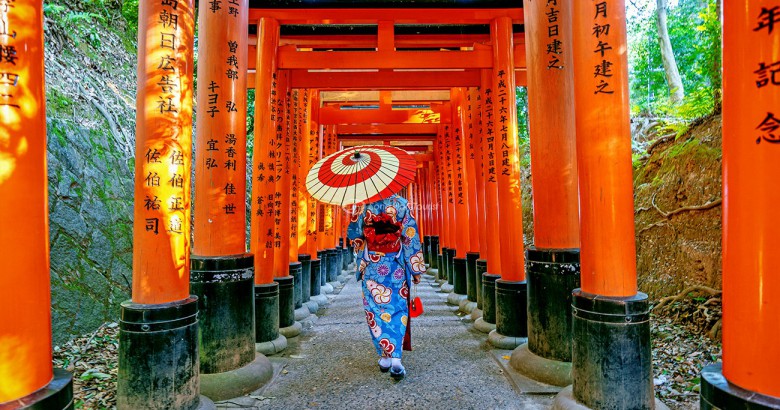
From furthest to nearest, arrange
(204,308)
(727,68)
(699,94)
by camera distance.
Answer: (699,94)
(204,308)
(727,68)

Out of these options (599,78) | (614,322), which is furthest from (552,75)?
(614,322)

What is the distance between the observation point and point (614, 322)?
288cm

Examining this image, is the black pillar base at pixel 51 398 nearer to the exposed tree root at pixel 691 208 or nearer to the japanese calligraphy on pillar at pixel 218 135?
the japanese calligraphy on pillar at pixel 218 135

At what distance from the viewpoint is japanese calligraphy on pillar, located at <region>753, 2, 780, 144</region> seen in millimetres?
1642

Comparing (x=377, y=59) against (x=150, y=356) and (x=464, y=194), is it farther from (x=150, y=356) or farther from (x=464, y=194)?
(x=150, y=356)

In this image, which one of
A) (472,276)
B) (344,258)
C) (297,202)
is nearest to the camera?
(472,276)

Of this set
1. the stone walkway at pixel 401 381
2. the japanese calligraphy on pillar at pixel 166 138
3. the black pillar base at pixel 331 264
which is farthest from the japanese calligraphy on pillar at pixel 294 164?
the black pillar base at pixel 331 264

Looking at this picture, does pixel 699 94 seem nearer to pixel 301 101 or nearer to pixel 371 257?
pixel 371 257

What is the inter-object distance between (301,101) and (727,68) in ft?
25.9

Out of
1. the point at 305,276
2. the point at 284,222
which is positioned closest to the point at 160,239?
the point at 284,222

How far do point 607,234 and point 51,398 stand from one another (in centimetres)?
321

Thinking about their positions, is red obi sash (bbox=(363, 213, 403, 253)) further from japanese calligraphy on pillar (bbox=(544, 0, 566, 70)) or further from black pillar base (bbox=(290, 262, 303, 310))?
black pillar base (bbox=(290, 262, 303, 310))

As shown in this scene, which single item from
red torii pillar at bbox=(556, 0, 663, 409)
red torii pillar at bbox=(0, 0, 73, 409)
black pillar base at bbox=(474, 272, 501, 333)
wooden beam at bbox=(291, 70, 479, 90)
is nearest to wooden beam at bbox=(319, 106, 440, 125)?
wooden beam at bbox=(291, 70, 479, 90)

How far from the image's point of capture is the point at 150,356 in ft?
9.75
